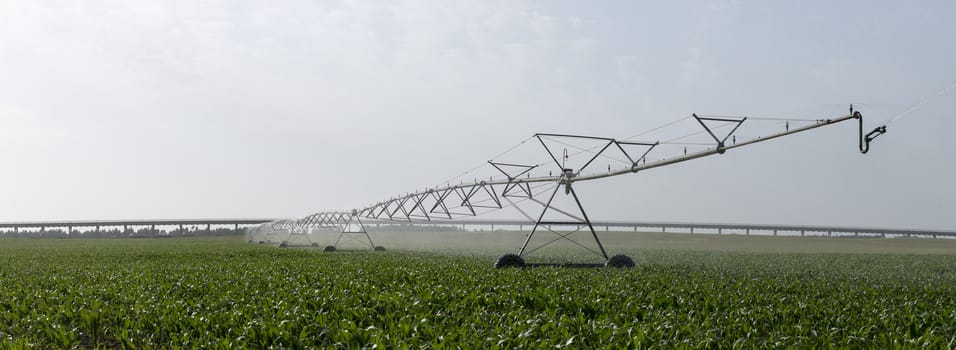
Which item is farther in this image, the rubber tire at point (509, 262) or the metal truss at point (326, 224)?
the metal truss at point (326, 224)

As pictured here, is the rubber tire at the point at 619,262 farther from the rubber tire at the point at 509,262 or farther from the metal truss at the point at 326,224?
the metal truss at the point at 326,224

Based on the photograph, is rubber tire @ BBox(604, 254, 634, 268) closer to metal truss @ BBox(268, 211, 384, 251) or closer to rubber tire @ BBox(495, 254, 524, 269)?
rubber tire @ BBox(495, 254, 524, 269)

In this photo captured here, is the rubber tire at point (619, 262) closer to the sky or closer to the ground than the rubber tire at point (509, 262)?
closer to the ground

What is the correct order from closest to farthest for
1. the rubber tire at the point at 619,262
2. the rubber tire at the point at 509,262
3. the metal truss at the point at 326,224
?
the rubber tire at the point at 509,262 < the rubber tire at the point at 619,262 < the metal truss at the point at 326,224

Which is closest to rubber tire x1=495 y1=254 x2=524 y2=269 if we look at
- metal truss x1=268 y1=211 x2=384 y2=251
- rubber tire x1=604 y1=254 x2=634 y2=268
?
rubber tire x1=604 y1=254 x2=634 y2=268

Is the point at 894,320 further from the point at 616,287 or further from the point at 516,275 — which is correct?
the point at 516,275

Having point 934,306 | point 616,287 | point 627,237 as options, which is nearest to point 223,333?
point 616,287

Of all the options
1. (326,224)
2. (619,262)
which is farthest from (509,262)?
(326,224)

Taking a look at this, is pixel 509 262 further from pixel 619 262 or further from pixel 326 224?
pixel 326 224

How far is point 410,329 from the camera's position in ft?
29.8

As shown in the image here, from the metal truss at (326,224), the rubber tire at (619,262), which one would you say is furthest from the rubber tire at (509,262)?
the metal truss at (326,224)

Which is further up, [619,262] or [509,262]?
[509,262]

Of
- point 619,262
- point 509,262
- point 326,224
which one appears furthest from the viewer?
point 326,224

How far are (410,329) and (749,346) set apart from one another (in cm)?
417
